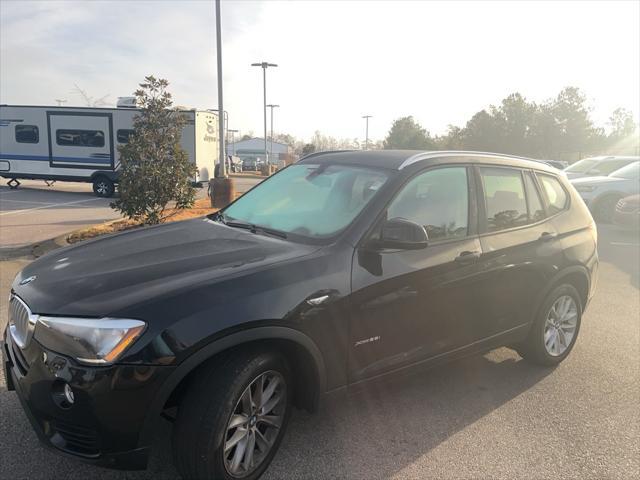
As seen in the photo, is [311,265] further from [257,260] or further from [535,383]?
[535,383]

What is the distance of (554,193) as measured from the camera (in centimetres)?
417

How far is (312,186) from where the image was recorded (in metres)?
3.60

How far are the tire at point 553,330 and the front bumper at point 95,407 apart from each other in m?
2.99

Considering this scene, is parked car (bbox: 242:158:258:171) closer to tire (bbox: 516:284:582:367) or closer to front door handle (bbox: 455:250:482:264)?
tire (bbox: 516:284:582:367)

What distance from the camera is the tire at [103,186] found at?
1791 cm

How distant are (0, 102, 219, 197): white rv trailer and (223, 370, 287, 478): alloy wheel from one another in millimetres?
15750

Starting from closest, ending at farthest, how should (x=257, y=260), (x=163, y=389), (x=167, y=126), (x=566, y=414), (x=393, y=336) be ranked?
1. (x=163, y=389)
2. (x=257, y=260)
3. (x=393, y=336)
4. (x=566, y=414)
5. (x=167, y=126)

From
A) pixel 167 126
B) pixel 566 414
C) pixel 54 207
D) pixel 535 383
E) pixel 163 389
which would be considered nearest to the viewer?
pixel 163 389

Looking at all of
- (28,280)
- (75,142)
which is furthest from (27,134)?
(28,280)

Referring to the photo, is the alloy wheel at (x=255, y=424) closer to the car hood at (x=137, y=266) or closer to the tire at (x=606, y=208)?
the car hood at (x=137, y=266)

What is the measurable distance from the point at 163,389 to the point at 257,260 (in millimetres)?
800

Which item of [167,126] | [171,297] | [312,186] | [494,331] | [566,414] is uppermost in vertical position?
[167,126]

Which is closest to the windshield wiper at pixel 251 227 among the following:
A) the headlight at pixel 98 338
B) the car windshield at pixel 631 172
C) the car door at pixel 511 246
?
the headlight at pixel 98 338

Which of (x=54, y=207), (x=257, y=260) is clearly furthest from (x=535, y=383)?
(x=54, y=207)
